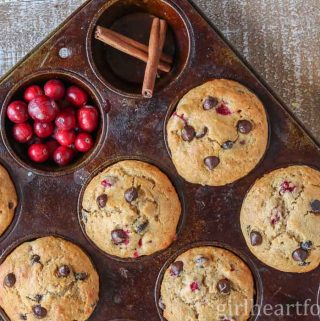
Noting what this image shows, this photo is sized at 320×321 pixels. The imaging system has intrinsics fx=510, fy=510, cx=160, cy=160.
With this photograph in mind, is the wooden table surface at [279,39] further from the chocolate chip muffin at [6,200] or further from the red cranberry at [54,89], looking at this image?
the chocolate chip muffin at [6,200]

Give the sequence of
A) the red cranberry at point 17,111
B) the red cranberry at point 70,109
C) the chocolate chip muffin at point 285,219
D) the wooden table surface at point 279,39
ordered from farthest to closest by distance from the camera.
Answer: the wooden table surface at point 279,39, the red cranberry at point 70,109, the red cranberry at point 17,111, the chocolate chip muffin at point 285,219

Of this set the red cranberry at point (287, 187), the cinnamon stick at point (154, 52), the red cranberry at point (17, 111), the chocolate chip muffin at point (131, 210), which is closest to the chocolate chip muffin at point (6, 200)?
the red cranberry at point (17, 111)

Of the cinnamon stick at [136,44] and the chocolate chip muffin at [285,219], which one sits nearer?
the chocolate chip muffin at [285,219]

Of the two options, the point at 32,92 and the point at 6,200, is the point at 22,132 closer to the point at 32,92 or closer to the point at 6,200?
the point at 32,92

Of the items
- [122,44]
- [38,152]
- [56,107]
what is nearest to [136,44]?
[122,44]

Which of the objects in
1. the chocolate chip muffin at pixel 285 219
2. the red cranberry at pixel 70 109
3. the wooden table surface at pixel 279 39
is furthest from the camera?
the wooden table surface at pixel 279 39

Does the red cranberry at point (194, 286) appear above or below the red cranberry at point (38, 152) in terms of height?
below

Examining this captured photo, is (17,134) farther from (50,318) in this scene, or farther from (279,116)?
(279,116)
